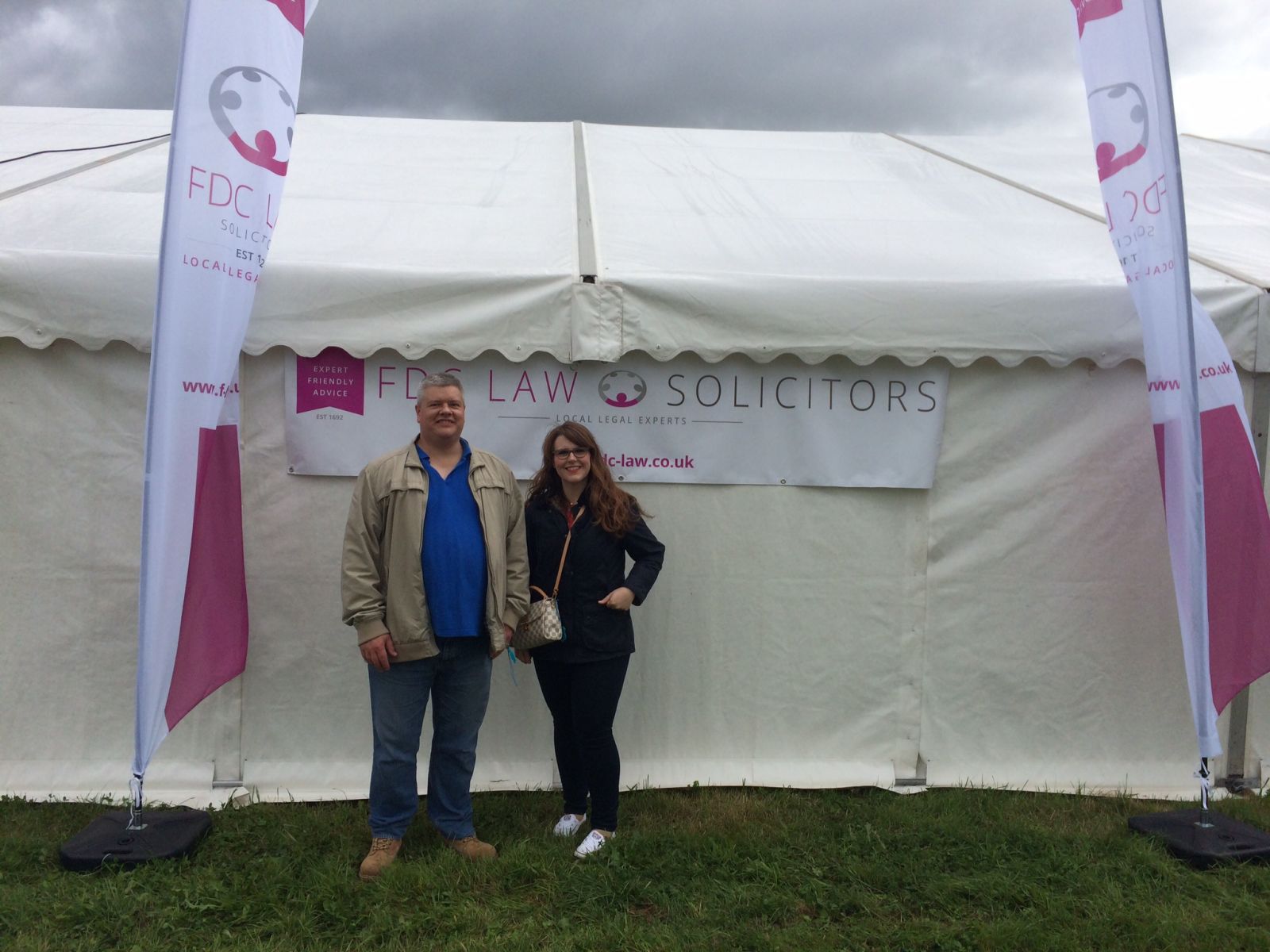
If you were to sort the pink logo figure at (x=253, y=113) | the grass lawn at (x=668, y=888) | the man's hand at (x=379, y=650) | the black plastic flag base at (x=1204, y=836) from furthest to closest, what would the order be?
the black plastic flag base at (x=1204, y=836)
the pink logo figure at (x=253, y=113)
the man's hand at (x=379, y=650)
the grass lawn at (x=668, y=888)

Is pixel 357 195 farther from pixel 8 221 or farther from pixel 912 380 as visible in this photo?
pixel 912 380

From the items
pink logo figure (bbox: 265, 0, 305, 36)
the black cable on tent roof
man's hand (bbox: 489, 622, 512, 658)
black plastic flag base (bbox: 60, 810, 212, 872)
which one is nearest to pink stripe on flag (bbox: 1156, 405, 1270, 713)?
man's hand (bbox: 489, 622, 512, 658)

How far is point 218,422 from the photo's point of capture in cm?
340

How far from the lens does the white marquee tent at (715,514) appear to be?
3.60m

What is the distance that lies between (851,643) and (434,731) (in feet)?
5.93

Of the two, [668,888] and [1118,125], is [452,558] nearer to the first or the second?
[668,888]

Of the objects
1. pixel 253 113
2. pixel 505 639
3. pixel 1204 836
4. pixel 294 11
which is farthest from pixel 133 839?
pixel 1204 836

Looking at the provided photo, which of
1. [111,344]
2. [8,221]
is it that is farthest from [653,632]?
[8,221]

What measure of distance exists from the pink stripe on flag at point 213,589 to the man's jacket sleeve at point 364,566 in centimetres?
65

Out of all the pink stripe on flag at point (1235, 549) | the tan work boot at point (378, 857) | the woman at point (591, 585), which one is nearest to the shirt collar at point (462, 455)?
the woman at point (591, 585)

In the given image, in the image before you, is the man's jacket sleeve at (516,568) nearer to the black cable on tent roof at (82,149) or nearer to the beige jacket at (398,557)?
the beige jacket at (398,557)

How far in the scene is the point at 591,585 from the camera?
326 cm

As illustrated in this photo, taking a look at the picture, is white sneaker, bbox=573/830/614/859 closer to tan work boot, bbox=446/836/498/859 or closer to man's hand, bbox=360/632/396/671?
tan work boot, bbox=446/836/498/859

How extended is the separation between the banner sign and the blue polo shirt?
0.72 metres
